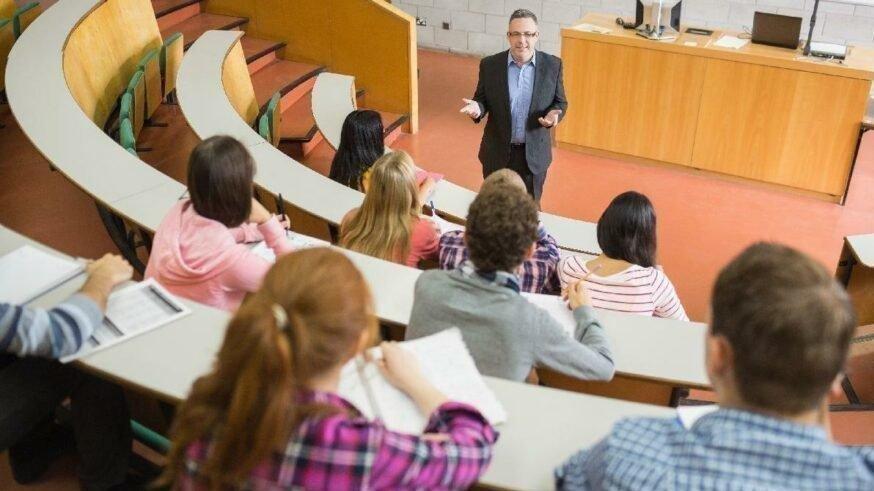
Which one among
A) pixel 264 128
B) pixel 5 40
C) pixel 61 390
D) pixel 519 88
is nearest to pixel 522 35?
pixel 519 88

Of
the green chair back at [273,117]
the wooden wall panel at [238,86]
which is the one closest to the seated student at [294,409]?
the green chair back at [273,117]

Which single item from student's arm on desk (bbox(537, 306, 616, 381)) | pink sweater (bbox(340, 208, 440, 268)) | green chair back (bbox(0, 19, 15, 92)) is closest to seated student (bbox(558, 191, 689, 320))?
pink sweater (bbox(340, 208, 440, 268))

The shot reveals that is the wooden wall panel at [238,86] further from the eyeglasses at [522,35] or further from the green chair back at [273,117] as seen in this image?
the eyeglasses at [522,35]

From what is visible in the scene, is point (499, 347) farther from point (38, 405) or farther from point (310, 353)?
point (38, 405)

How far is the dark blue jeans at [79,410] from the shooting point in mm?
2068

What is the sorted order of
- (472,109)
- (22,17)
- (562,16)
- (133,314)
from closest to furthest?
(133,314) → (472,109) → (22,17) → (562,16)

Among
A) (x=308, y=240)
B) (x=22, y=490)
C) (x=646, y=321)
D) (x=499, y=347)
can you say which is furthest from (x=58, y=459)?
(x=646, y=321)

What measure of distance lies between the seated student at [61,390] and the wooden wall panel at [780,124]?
15.3 feet

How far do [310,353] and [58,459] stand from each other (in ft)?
5.90

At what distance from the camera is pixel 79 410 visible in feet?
7.34

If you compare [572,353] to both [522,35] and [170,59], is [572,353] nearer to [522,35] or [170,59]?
[522,35]

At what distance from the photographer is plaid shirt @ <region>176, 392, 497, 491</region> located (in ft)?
4.01

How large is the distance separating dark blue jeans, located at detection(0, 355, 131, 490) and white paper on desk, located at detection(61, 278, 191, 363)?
261 mm

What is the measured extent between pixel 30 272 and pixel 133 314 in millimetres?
371
